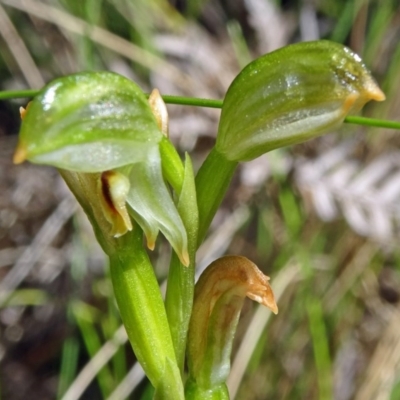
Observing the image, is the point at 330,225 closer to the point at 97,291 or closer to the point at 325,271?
the point at 325,271

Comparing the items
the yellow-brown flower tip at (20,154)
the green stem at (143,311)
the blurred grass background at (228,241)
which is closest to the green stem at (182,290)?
the green stem at (143,311)

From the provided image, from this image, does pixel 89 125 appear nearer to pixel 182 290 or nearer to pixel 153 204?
pixel 153 204

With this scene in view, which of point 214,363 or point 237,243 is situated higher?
point 214,363

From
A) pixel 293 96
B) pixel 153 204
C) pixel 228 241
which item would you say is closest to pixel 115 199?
pixel 153 204

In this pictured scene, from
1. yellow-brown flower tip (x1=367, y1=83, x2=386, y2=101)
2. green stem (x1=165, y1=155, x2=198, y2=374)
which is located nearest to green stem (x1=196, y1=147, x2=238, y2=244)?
green stem (x1=165, y1=155, x2=198, y2=374)

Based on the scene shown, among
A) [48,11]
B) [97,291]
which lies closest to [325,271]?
[97,291]
